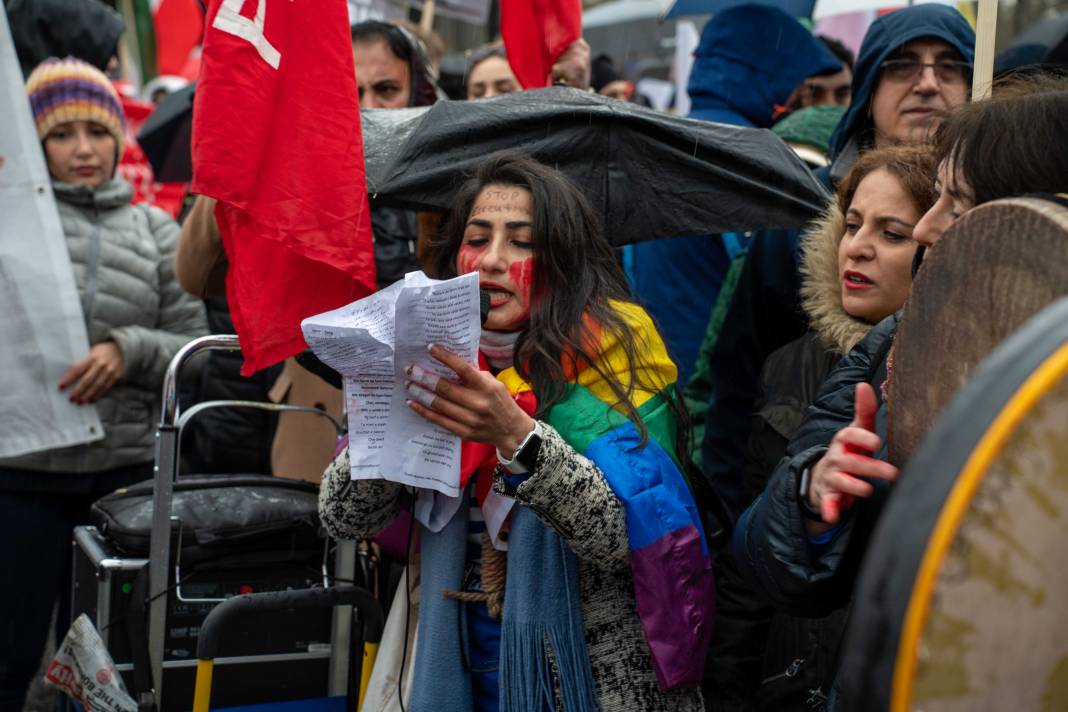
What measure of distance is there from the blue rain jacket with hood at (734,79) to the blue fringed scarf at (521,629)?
5.65ft

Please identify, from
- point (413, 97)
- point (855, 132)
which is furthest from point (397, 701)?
point (413, 97)

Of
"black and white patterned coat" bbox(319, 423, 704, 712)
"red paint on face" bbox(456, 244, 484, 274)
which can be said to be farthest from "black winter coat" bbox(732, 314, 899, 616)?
"red paint on face" bbox(456, 244, 484, 274)

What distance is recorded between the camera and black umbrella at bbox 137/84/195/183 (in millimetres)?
7117

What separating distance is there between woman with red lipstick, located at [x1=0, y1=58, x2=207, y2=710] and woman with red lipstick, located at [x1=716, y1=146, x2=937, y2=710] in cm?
220

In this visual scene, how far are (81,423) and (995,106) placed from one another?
312 cm

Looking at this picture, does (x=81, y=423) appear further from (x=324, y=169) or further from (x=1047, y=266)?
(x=1047, y=266)

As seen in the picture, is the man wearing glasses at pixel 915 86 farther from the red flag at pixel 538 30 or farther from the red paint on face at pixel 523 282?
the red paint on face at pixel 523 282

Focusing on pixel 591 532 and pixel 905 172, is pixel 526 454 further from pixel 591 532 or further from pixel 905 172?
pixel 905 172

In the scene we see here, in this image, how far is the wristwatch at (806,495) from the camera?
1.93 m

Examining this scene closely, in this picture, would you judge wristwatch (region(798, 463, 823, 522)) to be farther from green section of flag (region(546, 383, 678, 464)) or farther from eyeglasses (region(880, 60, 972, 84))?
eyeglasses (region(880, 60, 972, 84))

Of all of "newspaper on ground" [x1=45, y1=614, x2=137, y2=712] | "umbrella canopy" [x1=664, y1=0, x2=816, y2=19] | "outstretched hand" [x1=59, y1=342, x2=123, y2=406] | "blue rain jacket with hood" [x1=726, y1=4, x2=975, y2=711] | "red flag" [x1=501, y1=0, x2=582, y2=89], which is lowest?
"newspaper on ground" [x1=45, y1=614, x2=137, y2=712]

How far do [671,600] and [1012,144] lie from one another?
1.26 meters

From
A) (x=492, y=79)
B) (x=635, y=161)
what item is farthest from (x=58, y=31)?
(x=635, y=161)

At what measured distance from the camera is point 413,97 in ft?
15.4
